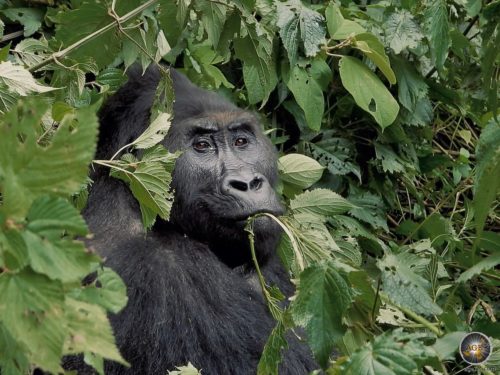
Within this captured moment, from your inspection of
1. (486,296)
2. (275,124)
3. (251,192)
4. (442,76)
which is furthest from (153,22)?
(486,296)

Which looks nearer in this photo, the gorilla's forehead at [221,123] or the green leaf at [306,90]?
the gorilla's forehead at [221,123]

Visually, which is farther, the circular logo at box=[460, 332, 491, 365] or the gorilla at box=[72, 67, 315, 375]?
the gorilla at box=[72, 67, 315, 375]

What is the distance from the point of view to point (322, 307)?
1.77m

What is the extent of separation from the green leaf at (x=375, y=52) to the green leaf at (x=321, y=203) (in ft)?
1.75

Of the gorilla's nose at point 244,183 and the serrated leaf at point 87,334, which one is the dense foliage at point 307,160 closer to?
the serrated leaf at point 87,334

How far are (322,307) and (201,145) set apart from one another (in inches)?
68.7

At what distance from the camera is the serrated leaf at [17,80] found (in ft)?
8.15

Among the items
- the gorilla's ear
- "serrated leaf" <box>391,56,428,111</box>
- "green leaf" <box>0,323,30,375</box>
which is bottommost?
"serrated leaf" <box>391,56,428,111</box>

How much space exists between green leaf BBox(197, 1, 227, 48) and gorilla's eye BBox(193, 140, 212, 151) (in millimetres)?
590

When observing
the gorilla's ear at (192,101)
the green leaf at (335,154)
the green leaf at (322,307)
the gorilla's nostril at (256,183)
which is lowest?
the green leaf at (335,154)

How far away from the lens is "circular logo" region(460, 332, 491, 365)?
76.9 inches

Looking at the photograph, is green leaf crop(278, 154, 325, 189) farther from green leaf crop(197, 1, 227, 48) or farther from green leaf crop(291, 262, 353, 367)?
green leaf crop(291, 262, 353, 367)

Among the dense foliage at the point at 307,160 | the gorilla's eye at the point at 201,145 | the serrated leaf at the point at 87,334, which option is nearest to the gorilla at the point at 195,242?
the gorilla's eye at the point at 201,145

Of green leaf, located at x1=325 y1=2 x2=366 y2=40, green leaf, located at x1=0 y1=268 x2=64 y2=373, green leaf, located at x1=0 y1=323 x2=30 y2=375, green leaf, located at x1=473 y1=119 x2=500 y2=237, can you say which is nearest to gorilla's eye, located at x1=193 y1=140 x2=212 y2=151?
green leaf, located at x1=325 y1=2 x2=366 y2=40
